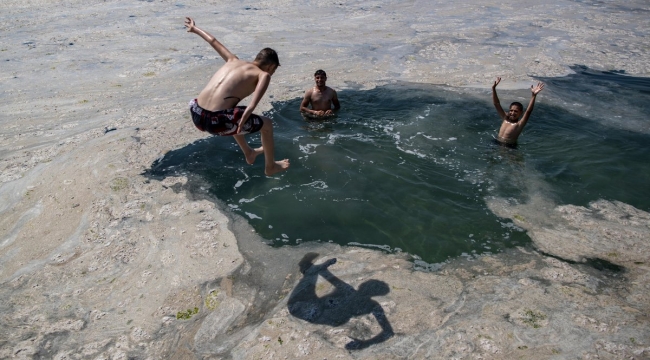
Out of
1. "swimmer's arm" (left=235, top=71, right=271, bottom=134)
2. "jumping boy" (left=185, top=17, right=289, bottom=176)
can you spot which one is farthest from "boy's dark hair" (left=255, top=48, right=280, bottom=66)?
"swimmer's arm" (left=235, top=71, right=271, bottom=134)

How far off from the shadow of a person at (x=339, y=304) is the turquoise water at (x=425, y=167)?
655 mm

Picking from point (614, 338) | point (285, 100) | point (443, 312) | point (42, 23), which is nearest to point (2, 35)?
point (42, 23)

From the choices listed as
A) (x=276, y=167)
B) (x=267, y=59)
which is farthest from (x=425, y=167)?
(x=267, y=59)

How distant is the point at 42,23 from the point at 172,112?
21.8ft

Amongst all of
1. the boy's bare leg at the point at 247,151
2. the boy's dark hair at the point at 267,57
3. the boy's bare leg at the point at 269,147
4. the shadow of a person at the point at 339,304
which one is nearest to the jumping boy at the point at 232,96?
the boy's dark hair at the point at 267,57

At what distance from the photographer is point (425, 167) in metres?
5.83

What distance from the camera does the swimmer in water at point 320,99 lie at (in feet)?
23.5

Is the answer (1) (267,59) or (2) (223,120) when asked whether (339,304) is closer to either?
(2) (223,120)

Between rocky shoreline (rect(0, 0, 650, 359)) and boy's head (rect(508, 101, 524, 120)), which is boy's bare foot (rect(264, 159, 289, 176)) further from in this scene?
boy's head (rect(508, 101, 524, 120))

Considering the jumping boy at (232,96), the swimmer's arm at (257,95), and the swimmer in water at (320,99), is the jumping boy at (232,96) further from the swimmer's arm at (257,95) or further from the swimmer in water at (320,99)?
the swimmer in water at (320,99)

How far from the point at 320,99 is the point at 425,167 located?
2.20m

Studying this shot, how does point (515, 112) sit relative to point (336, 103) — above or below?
above

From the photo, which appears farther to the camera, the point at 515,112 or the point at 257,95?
the point at 515,112

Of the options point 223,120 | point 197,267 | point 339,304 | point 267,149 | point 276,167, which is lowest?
point 197,267
